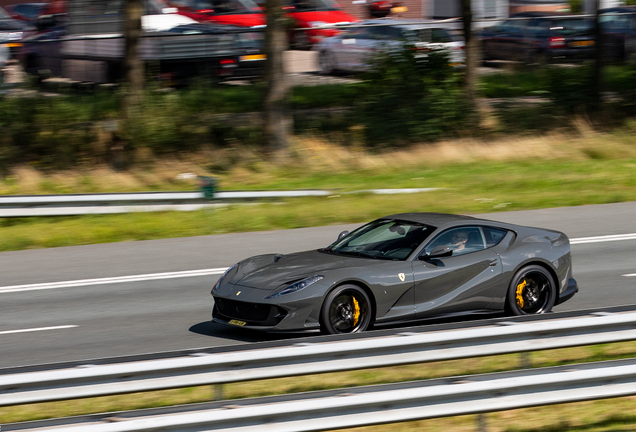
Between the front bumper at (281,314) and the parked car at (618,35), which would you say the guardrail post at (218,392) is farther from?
the parked car at (618,35)

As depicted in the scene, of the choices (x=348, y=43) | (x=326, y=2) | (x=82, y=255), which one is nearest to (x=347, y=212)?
(x=82, y=255)

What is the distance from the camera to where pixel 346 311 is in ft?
26.6

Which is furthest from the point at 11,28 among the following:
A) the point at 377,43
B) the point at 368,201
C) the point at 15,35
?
the point at 368,201

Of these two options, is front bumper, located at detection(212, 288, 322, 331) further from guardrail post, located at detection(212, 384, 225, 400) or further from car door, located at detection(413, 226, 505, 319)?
Answer: guardrail post, located at detection(212, 384, 225, 400)

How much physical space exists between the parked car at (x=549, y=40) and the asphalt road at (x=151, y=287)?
982 centimetres

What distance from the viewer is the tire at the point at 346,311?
793 cm

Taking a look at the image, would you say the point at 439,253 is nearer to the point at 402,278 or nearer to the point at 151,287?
the point at 402,278

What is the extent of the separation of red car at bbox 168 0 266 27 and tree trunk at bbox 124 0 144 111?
7.83 metres

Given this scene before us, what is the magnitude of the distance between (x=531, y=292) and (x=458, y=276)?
3.42ft

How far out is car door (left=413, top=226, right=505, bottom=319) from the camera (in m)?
8.44

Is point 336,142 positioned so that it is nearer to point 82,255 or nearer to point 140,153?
point 140,153

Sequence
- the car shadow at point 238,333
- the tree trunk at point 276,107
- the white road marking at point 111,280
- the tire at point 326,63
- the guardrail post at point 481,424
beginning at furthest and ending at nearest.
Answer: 1. the tire at point 326,63
2. the tree trunk at point 276,107
3. the white road marking at point 111,280
4. the car shadow at point 238,333
5. the guardrail post at point 481,424

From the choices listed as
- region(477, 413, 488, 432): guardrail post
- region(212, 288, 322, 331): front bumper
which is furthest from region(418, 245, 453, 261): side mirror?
region(477, 413, 488, 432): guardrail post

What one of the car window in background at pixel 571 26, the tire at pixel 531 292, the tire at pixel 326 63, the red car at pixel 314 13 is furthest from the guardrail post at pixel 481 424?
the red car at pixel 314 13
